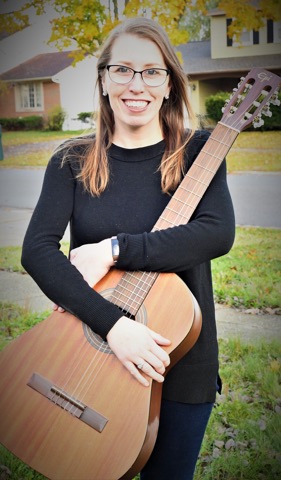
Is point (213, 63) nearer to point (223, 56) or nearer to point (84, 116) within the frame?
point (223, 56)

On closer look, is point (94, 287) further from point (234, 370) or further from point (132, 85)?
point (234, 370)

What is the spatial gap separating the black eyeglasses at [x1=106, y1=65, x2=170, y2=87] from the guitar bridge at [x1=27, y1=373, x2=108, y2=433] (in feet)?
2.68

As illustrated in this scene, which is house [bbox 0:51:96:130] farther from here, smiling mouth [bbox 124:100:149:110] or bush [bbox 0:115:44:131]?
smiling mouth [bbox 124:100:149:110]

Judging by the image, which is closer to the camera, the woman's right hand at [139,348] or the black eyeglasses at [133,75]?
the woman's right hand at [139,348]

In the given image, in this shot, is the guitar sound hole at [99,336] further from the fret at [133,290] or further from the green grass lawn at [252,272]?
the green grass lawn at [252,272]

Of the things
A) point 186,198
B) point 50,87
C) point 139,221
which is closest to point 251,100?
point 186,198

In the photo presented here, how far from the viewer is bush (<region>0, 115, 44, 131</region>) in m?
3.19

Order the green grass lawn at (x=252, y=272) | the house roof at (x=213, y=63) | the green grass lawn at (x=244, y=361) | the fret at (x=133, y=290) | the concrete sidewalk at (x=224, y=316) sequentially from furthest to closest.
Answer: the green grass lawn at (x=252, y=272), the concrete sidewalk at (x=224, y=316), the house roof at (x=213, y=63), the green grass lawn at (x=244, y=361), the fret at (x=133, y=290)

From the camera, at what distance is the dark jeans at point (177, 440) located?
5.15 ft

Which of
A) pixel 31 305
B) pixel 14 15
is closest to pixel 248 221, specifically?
pixel 31 305

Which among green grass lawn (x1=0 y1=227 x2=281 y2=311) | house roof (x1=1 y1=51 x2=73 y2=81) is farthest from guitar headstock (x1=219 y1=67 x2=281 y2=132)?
green grass lawn (x1=0 y1=227 x2=281 y2=311)

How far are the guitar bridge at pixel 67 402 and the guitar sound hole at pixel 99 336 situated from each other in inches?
5.8

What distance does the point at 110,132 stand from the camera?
161cm

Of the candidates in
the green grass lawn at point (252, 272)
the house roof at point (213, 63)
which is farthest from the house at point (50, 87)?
the green grass lawn at point (252, 272)
